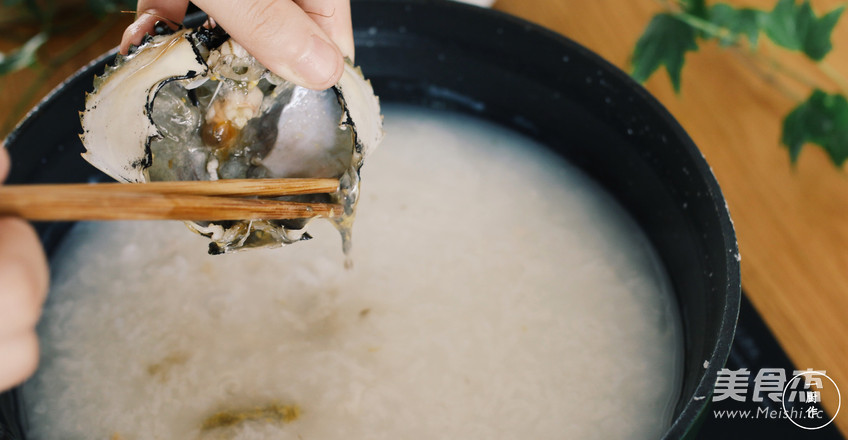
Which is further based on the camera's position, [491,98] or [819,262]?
[491,98]

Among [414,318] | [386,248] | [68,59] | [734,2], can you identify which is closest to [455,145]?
[386,248]

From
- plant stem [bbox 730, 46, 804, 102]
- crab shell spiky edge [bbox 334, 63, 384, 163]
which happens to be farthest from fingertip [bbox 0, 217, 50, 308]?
plant stem [bbox 730, 46, 804, 102]

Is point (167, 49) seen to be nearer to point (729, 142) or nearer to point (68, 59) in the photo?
point (68, 59)

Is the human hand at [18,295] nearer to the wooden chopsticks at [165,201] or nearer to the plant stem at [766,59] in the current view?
the wooden chopsticks at [165,201]

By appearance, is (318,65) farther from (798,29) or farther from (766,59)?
(766,59)

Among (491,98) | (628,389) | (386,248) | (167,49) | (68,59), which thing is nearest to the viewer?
(167,49)

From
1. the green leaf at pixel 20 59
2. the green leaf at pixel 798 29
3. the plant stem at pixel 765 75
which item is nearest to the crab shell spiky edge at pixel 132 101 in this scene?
the green leaf at pixel 20 59
